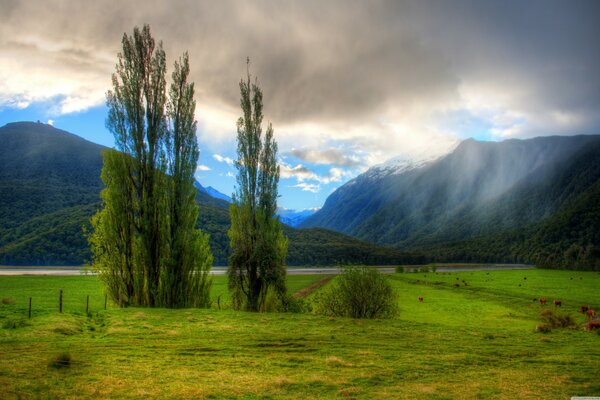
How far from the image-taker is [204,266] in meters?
29.5

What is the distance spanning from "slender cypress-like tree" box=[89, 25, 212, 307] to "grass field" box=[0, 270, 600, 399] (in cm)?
401

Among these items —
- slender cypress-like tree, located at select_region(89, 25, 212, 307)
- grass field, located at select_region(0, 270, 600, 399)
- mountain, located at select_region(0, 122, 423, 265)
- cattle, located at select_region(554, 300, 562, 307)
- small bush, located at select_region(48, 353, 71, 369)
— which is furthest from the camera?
mountain, located at select_region(0, 122, 423, 265)

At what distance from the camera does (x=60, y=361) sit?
42.6 ft

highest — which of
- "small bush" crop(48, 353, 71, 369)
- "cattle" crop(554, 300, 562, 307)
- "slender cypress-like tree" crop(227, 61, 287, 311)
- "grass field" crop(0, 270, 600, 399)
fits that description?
"slender cypress-like tree" crop(227, 61, 287, 311)

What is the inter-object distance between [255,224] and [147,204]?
8171mm

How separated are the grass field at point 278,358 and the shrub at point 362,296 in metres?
6.59

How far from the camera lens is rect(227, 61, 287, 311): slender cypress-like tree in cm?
2964

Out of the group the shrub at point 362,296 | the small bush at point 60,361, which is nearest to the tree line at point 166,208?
the shrub at point 362,296

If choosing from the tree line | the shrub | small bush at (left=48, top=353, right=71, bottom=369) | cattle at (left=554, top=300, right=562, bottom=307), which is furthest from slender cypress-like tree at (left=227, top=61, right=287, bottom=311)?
cattle at (left=554, top=300, right=562, bottom=307)

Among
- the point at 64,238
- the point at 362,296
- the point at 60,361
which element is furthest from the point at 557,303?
the point at 64,238

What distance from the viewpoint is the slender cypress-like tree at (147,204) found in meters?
27.9

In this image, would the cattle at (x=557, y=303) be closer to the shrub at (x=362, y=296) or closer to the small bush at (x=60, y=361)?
the shrub at (x=362, y=296)

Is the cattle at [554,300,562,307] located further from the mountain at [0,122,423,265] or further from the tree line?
the mountain at [0,122,423,265]

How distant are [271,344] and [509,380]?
31.2ft
